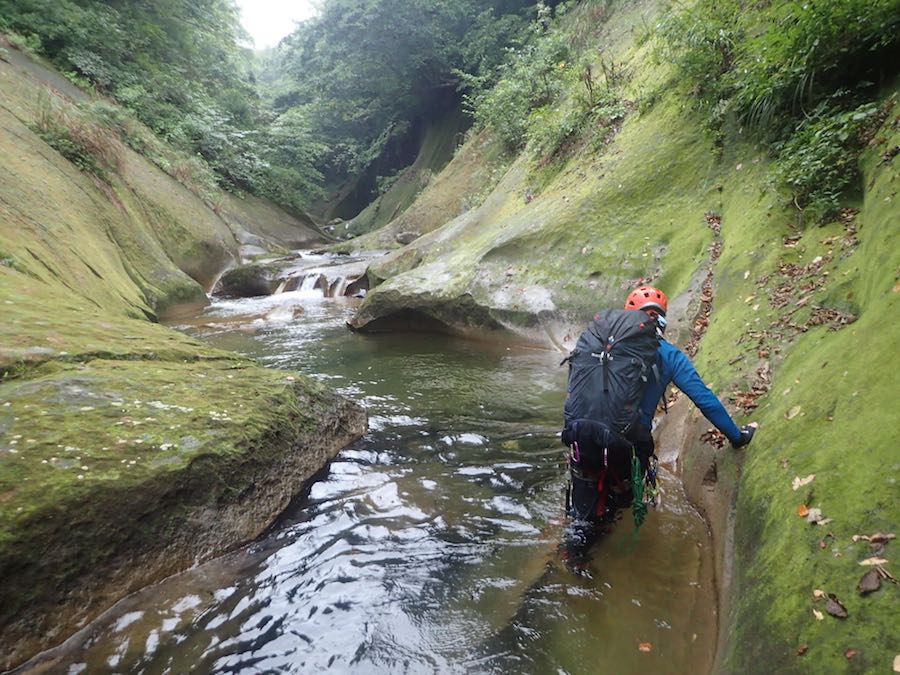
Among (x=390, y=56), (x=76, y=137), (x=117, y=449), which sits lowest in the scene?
(x=117, y=449)

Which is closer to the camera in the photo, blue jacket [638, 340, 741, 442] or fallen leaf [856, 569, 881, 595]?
fallen leaf [856, 569, 881, 595]

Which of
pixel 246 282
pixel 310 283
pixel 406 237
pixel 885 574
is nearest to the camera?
pixel 885 574

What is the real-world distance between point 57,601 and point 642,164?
32.6ft

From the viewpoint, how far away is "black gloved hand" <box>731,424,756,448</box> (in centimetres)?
350

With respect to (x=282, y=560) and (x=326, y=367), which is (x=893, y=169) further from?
(x=326, y=367)

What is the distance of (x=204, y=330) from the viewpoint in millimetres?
11883

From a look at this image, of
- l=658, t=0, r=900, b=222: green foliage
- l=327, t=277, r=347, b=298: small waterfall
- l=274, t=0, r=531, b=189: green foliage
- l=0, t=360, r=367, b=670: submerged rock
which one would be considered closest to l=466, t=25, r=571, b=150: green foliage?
l=274, t=0, r=531, b=189: green foliage

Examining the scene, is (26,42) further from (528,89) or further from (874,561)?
(874,561)

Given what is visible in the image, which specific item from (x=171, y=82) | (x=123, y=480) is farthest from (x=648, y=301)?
(x=171, y=82)

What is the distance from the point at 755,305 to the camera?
516 centimetres

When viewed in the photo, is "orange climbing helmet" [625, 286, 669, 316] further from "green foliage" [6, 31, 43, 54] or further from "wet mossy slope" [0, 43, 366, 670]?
"green foliage" [6, 31, 43, 54]

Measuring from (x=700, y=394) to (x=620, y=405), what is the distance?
619 millimetres

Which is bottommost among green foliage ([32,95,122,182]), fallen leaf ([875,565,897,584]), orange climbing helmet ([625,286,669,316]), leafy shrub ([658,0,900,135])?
fallen leaf ([875,565,897,584])

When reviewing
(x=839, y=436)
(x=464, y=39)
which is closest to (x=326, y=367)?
(x=839, y=436)
